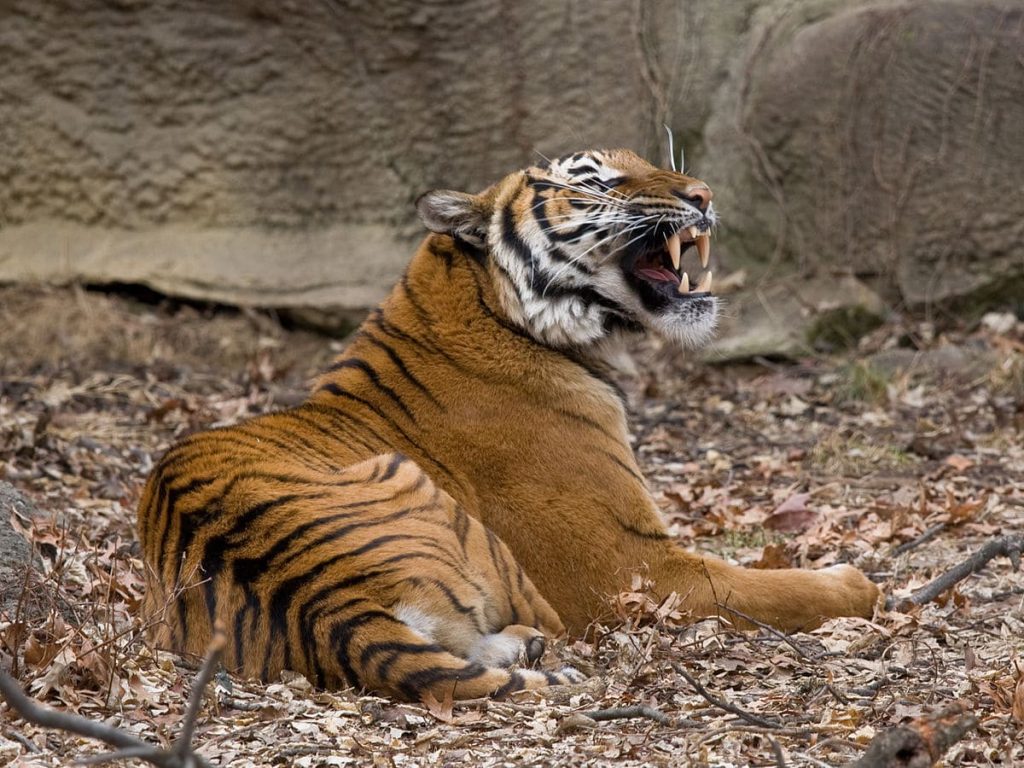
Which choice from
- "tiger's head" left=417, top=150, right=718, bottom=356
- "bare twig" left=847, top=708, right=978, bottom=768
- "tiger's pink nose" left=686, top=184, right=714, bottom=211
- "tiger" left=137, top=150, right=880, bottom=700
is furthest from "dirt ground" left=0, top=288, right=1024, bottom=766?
"tiger's pink nose" left=686, top=184, right=714, bottom=211

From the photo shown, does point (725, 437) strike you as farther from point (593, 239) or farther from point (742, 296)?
point (593, 239)

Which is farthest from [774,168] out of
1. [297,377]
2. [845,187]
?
[297,377]

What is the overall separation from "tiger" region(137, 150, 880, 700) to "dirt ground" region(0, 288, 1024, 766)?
12 centimetres

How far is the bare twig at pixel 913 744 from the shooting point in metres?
2.32

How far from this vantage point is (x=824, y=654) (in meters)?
3.70

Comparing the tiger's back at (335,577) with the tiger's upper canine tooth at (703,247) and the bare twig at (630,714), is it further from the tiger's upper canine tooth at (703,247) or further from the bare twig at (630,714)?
the tiger's upper canine tooth at (703,247)

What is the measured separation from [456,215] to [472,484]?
88cm

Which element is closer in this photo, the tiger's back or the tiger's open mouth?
the tiger's back

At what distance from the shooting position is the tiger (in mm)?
3344

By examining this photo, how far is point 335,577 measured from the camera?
333 cm

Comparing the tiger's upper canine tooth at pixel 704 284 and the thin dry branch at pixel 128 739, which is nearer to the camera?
the thin dry branch at pixel 128 739

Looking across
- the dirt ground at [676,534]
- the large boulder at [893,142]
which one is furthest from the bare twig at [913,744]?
the large boulder at [893,142]

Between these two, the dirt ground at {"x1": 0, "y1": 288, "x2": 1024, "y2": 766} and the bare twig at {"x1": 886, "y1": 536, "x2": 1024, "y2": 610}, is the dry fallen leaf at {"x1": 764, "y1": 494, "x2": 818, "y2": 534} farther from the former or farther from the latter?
the bare twig at {"x1": 886, "y1": 536, "x2": 1024, "y2": 610}

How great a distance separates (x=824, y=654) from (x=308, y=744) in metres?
1.44
